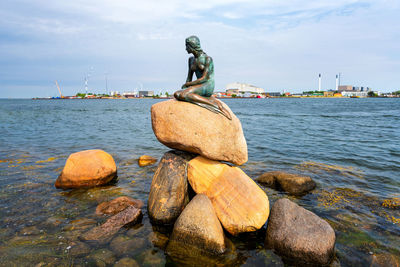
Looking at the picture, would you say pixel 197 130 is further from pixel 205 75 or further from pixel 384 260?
pixel 384 260

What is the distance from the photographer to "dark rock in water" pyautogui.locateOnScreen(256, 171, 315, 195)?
8484 millimetres

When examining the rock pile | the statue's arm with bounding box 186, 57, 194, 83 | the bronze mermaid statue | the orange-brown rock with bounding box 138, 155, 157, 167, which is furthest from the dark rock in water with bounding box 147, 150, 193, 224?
the orange-brown rock with bounding box 138, 155, 157, 167

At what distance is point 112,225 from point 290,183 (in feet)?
19.1

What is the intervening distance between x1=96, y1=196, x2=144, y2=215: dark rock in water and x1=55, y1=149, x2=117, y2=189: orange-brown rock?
5.96 feet

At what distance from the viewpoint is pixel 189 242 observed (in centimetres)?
539

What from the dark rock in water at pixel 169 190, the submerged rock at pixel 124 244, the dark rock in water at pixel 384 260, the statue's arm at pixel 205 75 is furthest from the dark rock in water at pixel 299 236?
the statue's arm at pixel 205 75

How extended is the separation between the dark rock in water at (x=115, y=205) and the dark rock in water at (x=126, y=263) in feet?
7.14

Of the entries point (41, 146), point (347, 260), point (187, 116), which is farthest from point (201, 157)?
point (41, 146)

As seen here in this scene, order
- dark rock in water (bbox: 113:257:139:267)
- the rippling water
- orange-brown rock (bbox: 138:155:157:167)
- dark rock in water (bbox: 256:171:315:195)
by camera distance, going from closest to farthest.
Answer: dark rock in water (bbox: 113:257:139:267) < the rippling water < dark rock in water (bbox: 256:171:315:195) < orange-brown rock (bbox: 138:155:157:167)

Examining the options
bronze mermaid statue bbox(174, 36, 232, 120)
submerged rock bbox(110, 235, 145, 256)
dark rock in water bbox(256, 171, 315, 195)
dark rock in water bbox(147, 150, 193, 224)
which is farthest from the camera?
dark rock in water bbox(256, 171, 315, 195)

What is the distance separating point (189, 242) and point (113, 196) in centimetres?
383

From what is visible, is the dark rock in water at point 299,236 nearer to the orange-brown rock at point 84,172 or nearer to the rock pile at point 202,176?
the rock pile at point 202,176

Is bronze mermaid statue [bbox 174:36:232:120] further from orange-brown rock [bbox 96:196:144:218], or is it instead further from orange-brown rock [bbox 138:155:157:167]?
orange-brown rock [bbox 138:155:157:167]

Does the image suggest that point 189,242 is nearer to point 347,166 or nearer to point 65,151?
point 347,166
